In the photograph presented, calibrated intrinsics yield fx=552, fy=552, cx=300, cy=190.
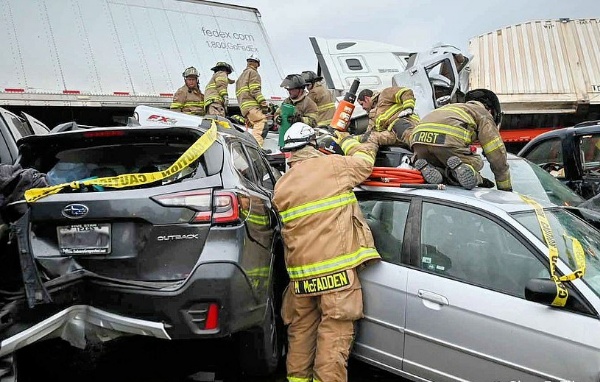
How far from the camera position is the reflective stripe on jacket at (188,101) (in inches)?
358

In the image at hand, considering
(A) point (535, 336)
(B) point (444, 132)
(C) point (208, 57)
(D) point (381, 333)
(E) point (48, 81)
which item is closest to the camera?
(A) point (535, 336)

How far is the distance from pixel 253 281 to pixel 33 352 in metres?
1.95

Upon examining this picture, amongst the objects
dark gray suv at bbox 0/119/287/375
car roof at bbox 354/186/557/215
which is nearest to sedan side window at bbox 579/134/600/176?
car roof at bbox 354/186/557/215

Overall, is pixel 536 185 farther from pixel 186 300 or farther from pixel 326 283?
pixel 186 300

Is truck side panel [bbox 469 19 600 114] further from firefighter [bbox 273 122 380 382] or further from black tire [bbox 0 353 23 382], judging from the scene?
black tire [bbox 0 353 23 382]

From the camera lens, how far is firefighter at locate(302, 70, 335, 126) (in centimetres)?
898

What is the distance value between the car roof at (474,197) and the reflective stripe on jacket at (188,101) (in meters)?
5.66

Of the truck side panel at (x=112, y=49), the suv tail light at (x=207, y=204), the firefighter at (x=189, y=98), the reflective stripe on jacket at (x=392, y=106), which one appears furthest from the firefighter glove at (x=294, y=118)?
the suv tail light at (x=207, y=204)

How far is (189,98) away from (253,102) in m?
1.08

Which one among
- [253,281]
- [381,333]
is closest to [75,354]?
[253,281]

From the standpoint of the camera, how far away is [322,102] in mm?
9164

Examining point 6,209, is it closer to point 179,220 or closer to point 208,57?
point 179,220

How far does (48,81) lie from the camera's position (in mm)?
8211

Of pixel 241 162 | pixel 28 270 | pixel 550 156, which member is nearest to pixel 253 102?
pixel 550 156
